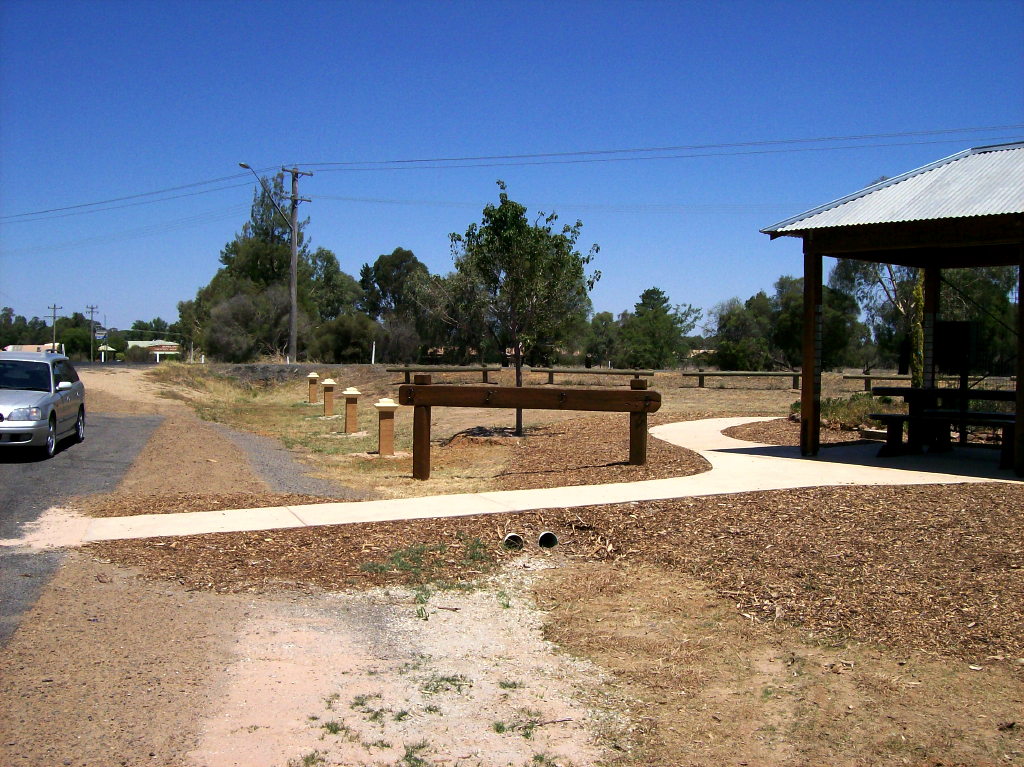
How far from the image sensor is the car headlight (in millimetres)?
12734

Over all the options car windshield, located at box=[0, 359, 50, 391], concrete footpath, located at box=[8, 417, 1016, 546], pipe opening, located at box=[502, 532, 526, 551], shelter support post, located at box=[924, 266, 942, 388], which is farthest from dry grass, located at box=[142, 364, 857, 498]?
shelter support post, located at box=[924, 266, 942, 388]

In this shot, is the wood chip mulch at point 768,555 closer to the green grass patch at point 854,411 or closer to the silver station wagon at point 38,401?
the silver station wagon at point 38,401

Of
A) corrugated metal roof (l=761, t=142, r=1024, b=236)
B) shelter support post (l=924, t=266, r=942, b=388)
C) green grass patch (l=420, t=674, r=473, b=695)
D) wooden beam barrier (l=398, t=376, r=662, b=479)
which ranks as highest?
corrugated metal roof (l=761, t=142, r=1024, b=236)

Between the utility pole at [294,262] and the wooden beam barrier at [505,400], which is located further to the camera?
the utility pole at [294,262]

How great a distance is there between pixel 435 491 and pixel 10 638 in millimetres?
5983

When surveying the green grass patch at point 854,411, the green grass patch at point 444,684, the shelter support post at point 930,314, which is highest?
the shelter support post at point 930,314

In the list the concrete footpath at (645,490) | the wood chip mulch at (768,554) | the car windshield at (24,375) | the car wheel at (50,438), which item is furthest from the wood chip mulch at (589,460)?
the car windshield at (24,375)

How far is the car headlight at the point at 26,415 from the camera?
12.7 m

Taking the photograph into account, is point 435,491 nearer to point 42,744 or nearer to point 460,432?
point 42,744

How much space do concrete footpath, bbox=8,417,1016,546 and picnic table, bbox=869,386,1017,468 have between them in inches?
13.0

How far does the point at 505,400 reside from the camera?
11914mm

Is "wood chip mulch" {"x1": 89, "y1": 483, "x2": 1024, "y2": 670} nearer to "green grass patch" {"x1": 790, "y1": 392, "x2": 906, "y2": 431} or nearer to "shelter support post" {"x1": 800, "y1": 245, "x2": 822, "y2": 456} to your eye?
"shelter support post" {"x1": 800, "y1": 245, "x2": 822, "y2": 456}

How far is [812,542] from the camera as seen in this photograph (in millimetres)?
7777

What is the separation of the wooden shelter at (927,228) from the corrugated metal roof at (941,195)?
0.05 ft
